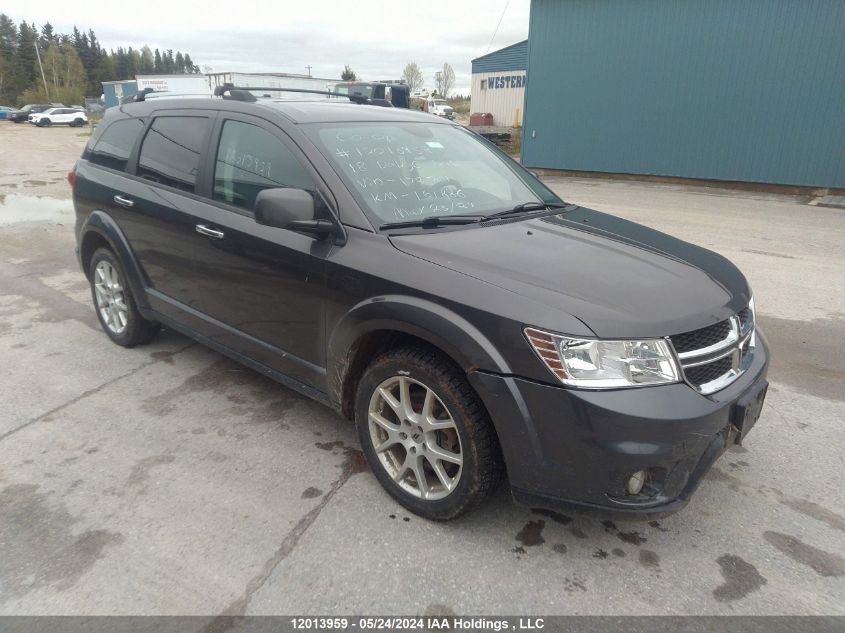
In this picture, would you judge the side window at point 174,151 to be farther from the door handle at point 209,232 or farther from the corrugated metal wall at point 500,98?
the corrugated metal wall at point 500,98

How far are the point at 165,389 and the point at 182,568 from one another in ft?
5.97

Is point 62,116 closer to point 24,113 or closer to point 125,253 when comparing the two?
point 24,113

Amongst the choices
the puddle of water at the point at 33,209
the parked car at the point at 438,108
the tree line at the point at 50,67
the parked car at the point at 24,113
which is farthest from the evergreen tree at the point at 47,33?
the puddle of water at the point at 33,209

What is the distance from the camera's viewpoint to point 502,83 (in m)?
34.8

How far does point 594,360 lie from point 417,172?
1558mm

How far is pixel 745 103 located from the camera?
1484 cm

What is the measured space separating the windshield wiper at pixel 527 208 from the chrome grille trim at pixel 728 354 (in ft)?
3.99

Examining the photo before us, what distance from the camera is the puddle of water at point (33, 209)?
9.97 metres

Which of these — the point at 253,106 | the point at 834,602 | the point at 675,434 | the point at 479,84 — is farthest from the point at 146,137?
the point at 479,84

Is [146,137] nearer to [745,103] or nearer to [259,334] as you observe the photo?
[259,334]

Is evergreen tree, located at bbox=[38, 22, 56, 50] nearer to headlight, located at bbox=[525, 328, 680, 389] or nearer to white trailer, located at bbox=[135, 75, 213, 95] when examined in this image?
white trailer, located at bbox=[135, 75, 213, 95]

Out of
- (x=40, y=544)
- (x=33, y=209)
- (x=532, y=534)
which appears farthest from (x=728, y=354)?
(x=33, y=209)

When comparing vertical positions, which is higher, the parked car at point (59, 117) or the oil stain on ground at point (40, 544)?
the parked car at point (59, 117)

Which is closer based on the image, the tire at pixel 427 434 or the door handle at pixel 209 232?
the tire at pixel 427 434
